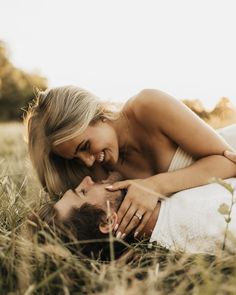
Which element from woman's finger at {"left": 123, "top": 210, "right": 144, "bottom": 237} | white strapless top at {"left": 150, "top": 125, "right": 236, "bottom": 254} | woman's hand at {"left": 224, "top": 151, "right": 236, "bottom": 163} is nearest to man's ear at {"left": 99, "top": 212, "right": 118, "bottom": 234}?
woman's finger at {"left": 123, "top": 210, "right": 144, "bottom": 237}

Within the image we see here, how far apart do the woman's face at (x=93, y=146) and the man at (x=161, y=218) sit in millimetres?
270

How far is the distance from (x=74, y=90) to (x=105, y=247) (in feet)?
4.14

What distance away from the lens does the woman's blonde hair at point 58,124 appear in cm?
330

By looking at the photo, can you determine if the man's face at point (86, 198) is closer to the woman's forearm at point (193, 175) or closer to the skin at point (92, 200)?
the skin at point (92, 200)

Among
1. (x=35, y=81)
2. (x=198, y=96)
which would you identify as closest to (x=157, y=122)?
(x=198, y=96)

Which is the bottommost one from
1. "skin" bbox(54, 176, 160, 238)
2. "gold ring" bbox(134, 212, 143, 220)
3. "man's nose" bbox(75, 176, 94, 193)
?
"gold ring" bbox(134, 212, 143, 220)

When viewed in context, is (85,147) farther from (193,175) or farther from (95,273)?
(95,273)

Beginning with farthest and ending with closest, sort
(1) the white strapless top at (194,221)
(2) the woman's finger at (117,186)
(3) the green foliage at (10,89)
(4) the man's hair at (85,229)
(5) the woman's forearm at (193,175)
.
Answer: (3) the green foliage at (10,89), (5) the woman's forearm at (193,175), (2) the woman's finger at (117,186), (4) the man's hair at (85,229), (1) the white strapless top at (194,221)

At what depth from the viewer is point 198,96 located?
455cm

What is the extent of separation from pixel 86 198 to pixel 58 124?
64cm

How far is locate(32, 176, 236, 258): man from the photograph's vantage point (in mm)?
2682

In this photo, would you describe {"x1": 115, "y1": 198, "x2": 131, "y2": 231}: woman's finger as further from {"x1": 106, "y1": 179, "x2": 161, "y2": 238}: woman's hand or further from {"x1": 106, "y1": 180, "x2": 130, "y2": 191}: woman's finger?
{"x1": 106, "y1": 180, "x2": 130, "y2": 191}: woman's finger

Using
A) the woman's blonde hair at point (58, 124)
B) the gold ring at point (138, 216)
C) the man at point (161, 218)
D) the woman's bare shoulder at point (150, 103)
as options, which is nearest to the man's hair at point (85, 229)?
the man at point (161, 218)

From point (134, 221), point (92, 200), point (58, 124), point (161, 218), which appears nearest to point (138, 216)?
point (134, 221)
